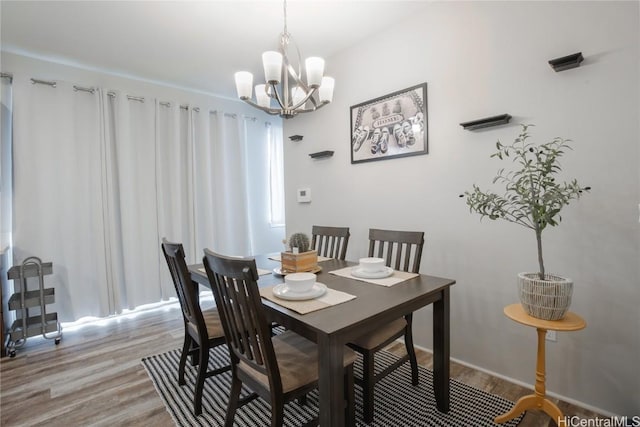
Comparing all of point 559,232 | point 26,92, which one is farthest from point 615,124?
point 26,92

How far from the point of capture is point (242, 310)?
1208 millimetres

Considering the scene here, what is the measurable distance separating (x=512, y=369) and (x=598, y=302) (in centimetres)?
66

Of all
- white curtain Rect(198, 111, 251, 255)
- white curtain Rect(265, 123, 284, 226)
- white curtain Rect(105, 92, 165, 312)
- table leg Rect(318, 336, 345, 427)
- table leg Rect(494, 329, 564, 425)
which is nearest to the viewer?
table leg Rect(318, 336, 345, 427)

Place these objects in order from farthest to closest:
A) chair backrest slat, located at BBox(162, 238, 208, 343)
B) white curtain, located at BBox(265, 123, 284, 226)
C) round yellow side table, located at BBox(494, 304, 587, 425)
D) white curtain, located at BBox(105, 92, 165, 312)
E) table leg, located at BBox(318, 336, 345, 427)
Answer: white curtain, located at BBox(265, 123, 284, 226) < white curtain, located at BBox(105, 92, 165, 312) < chair backrest slat, located at BBox(162, 238, 208, 343) < round yellow side table, located at BBox(494, 304, 587, 425) < table leg, located at BBox(318, 336, 345, 427)

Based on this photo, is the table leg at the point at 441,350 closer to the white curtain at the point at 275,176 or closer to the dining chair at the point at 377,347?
the dining chair at the point at 377,347

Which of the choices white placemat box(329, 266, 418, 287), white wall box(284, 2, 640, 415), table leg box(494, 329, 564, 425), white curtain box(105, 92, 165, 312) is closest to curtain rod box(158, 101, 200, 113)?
white curtain box(105, 92, 165, 312)

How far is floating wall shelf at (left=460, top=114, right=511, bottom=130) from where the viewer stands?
185cm

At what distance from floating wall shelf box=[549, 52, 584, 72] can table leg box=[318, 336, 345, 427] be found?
6.01 ft

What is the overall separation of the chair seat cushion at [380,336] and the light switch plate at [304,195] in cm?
182

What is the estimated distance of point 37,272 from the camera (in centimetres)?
248

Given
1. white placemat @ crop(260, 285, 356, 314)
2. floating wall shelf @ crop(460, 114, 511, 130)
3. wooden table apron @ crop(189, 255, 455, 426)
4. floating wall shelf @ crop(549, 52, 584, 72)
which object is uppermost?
floating wall shelf @ crop(549, 52, 584, 72)

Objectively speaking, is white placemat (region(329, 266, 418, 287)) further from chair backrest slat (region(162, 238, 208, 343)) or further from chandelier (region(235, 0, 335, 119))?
chandelier (region(235, 0, 335, 119))

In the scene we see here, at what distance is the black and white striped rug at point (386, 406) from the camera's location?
5.33 ft

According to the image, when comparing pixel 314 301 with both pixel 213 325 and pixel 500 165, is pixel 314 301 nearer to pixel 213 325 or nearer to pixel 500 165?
pixel 213 325
